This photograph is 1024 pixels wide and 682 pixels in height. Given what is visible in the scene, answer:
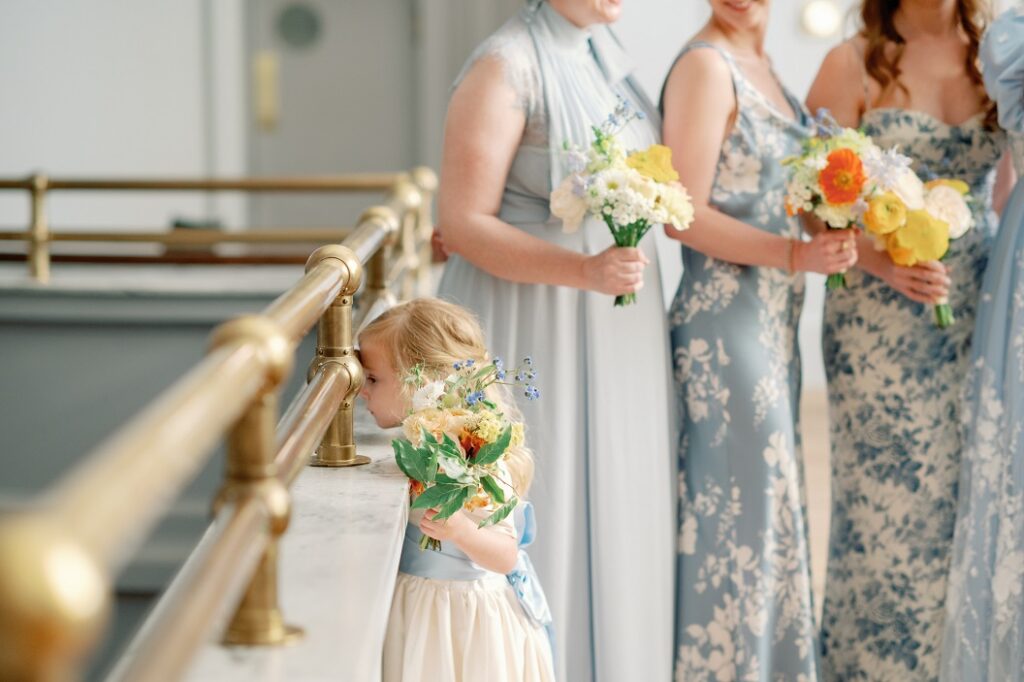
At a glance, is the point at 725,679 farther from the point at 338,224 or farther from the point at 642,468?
the point at 338,224

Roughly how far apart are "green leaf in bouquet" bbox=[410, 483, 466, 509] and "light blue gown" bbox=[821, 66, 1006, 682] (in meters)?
1.69

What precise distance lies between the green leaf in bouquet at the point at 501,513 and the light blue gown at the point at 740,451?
→ 1172 millimetres

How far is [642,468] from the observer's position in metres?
2.94

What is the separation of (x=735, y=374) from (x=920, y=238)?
507 mm

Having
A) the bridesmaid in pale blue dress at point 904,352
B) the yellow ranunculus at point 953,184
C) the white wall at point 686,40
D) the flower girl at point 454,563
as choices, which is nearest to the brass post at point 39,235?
the white wall at point 686,40

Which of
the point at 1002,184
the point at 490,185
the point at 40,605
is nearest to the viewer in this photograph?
the point at 40,605

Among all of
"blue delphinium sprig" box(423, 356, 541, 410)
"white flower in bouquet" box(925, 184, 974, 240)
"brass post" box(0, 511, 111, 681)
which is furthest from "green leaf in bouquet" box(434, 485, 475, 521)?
"white flower in bouquet" box(925, 184, 974, 240)

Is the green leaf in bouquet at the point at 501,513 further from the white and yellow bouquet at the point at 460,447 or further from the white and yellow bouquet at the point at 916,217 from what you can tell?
the white and yellow bouquet at the point at 916,217

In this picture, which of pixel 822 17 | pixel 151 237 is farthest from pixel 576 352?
pixel 822 17

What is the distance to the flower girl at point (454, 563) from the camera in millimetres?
2025

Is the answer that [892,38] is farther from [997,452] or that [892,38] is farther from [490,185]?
[490,185]

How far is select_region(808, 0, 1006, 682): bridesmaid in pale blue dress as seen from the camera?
3201 mm

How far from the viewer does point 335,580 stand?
5.08 ft

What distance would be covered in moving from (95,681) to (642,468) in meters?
4.27
